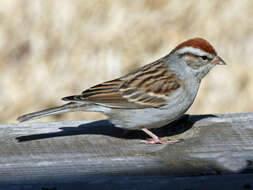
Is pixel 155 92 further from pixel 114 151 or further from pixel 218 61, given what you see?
pixel 114 151

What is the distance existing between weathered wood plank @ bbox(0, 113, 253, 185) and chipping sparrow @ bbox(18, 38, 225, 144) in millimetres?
266

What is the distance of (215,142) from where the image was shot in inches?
125

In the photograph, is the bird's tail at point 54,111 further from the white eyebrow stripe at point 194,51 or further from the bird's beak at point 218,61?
the bird's beak at point 218,61

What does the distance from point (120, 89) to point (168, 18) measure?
2780mm

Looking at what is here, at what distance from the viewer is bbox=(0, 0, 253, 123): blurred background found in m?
6.80

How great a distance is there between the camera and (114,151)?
10.0 feet

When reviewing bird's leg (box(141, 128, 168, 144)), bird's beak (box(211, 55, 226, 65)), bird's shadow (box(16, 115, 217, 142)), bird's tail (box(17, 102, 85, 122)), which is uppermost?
bird's beak (box(211, 55, 226, 65))

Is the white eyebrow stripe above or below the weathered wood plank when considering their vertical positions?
above

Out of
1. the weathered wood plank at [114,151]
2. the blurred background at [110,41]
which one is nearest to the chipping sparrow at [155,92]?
the weathered wood plank at [114,151]

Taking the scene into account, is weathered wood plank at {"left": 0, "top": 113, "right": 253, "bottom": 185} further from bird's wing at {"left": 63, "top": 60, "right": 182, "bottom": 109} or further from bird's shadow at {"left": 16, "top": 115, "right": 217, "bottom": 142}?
bird's wing at {"left": 63, "top": 60, "right": 182, "bottom": 109}

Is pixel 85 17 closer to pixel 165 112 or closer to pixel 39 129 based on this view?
pixel 165 112

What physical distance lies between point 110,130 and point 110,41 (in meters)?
3.30

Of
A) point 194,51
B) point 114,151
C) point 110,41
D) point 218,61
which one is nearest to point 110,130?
point 114,151

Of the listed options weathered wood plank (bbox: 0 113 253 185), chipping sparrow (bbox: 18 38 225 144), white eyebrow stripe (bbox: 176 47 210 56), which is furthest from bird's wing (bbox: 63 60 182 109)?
weathered wood plank (bbox: 0 113 253 185)
